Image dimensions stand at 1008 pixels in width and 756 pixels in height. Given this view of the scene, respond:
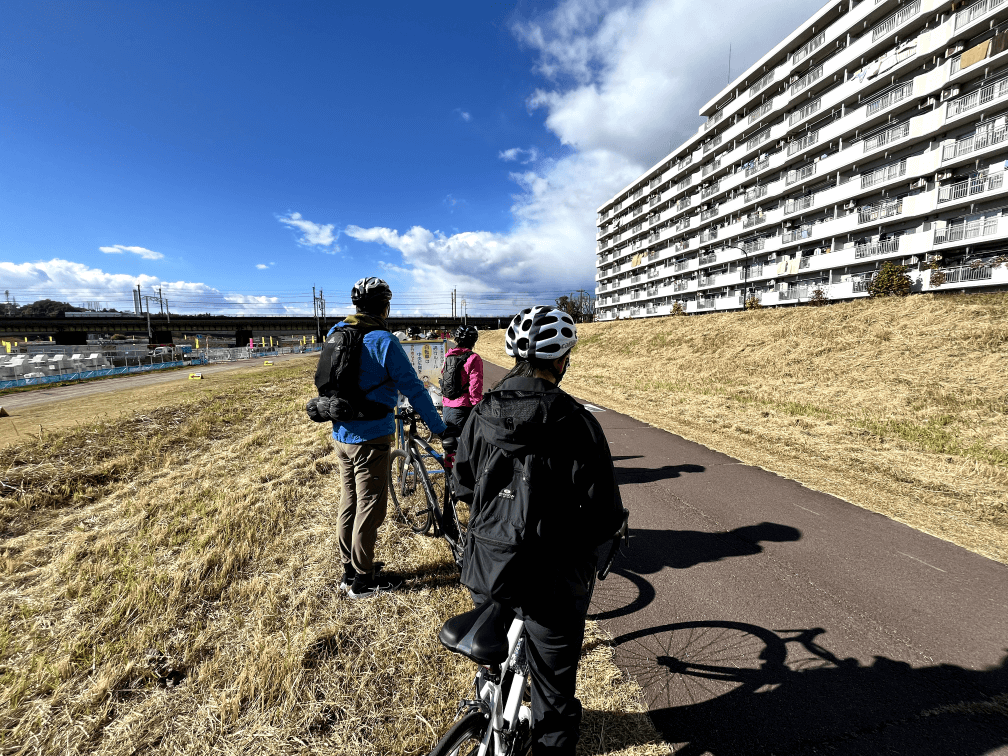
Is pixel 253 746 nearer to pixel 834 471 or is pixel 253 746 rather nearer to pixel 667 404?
pixel 834 471

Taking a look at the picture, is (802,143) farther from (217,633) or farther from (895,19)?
(217,633)

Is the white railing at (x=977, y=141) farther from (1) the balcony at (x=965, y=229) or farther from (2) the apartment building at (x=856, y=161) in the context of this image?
(1) the balcony at (x=965, y=229)

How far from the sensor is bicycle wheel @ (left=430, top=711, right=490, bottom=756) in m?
1.34

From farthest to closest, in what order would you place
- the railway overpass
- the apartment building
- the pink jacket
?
the railway overpass → the apartment building → the pink jacket

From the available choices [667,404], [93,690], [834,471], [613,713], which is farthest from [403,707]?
[667,404]

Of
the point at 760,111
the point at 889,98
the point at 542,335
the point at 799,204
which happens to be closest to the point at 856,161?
the point at 889,98

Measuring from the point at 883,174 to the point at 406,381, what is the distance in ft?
121

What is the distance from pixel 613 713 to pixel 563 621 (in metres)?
1.25

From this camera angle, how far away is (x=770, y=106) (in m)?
36.0

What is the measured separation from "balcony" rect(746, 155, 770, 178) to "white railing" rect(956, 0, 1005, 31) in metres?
14.2

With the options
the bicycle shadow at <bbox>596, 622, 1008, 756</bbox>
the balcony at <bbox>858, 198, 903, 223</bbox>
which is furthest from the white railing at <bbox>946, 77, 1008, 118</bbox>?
the bicycle shadow at <bbox>596, 622, 1008, 756</bbox>

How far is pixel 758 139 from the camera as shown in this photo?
37.6 metres

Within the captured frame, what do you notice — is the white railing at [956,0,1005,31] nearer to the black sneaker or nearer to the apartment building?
the apartment building

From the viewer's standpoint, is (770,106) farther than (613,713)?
Yes
